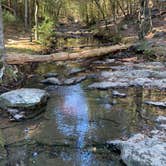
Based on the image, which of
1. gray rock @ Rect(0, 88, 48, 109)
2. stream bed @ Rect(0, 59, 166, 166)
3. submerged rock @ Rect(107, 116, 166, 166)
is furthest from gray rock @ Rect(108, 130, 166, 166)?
gray rock @ Rect(0, 88, 48, 109)

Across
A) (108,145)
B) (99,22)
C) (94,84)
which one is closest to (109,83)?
(94,84)

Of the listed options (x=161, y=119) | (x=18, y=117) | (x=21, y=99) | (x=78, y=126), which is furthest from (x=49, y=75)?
(x=161, y=119)

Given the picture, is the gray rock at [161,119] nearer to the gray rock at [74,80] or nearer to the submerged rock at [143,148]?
the submerged rock at [143,148]

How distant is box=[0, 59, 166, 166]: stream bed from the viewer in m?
6.66

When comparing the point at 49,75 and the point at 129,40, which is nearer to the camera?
the point at 49,75

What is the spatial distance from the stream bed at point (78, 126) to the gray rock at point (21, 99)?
286 mm

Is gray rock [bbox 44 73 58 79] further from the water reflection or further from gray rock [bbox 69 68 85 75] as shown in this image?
the water reflection

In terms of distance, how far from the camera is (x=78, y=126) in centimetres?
823

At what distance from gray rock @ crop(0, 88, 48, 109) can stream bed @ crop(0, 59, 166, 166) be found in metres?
0.29

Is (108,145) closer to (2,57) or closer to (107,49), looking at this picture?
→ (2,57)

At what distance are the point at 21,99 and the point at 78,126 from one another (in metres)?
1.93

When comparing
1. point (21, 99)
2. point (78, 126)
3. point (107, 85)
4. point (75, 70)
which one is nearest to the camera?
point (78, 126)

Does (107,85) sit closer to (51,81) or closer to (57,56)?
(51,81)

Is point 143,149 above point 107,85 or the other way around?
the other way around
